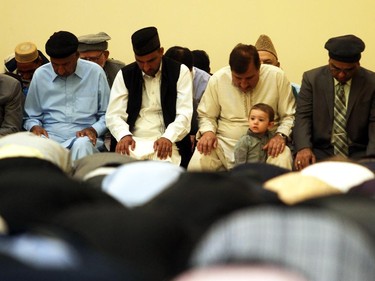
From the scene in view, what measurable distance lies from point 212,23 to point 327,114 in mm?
2042

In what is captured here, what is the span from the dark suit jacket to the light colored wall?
1718 millimetres

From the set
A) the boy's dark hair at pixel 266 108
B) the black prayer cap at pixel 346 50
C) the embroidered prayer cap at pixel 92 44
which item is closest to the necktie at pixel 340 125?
the black prayer cap at pixel 346 50

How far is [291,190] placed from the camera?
40.6 inches

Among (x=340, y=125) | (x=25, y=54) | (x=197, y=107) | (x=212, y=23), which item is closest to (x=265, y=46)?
(x=212, y=23)

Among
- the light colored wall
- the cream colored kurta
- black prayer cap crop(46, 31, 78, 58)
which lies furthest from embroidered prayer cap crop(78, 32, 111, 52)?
the cream colored kurta

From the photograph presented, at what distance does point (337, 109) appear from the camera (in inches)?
121

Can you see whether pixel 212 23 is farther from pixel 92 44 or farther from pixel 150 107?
pixel 150 107

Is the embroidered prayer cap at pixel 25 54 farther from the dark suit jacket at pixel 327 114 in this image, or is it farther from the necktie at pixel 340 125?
the necktie at pixel 340 125

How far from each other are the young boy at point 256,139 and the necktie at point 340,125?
Answer: 0.33 meters

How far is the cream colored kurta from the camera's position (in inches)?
127

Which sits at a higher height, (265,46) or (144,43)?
(265,46)

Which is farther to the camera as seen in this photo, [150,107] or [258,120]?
[150,107]

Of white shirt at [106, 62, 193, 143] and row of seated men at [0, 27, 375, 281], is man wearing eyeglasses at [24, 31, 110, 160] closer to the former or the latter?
white shirt at [106, 62, 193, 143]

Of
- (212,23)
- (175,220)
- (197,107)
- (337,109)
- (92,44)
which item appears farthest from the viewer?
(212,23)
